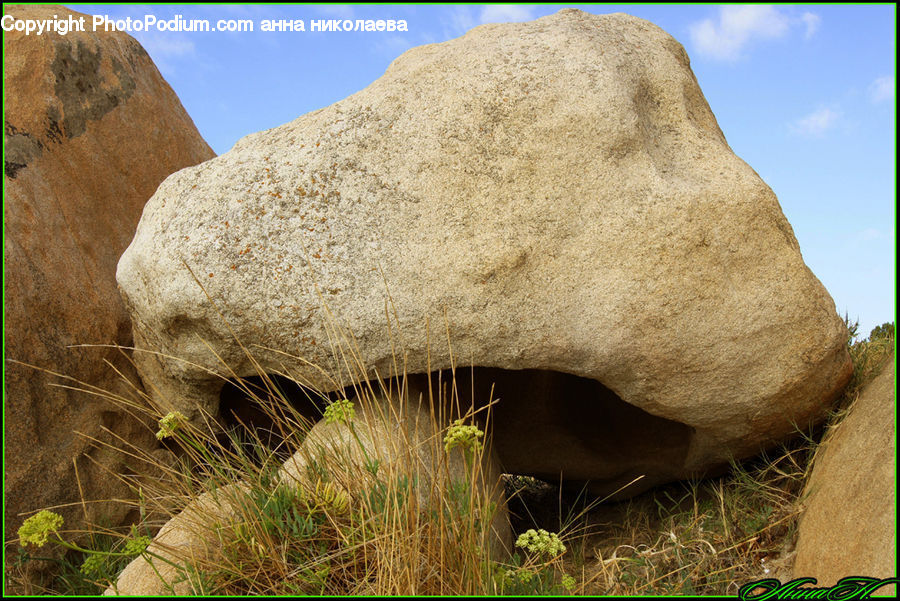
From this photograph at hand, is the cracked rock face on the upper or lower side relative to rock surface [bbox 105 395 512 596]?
upper

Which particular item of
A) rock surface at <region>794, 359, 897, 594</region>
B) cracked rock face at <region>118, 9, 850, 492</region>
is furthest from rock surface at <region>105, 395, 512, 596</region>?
rock surface at <region>794, 359, 897, 594</region>

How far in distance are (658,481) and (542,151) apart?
186 cm

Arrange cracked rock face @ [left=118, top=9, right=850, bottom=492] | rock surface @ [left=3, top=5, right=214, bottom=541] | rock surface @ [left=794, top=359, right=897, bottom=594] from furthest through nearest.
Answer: rock surface @ [left=3, top=5, right=214, bottom=541]
cracked rock face @ [left=118, top=9, right=850, bottom=492]
rock surface @ [left=794, top=359, right=897, bottom=594]

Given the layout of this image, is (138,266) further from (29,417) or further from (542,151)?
(542,151)

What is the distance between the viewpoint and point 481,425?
13.0 feet

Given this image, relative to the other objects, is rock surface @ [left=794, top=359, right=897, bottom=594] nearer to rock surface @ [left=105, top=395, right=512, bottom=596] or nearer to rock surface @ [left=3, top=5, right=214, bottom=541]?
rock surface @ [left=105, top=395, right=512, bottom=596]

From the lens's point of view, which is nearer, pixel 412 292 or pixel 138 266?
pixel 412 292

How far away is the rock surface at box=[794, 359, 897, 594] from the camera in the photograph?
2305mm

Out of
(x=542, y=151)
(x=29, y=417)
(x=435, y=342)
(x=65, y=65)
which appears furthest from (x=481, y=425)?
(x=65, y=65)

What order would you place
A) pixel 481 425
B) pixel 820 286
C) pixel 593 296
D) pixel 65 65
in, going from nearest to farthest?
1. pixel 593 296
2. pixel 820 286
3. pixel 65 65
4. pixel 481 425

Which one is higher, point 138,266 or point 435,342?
point 138,266

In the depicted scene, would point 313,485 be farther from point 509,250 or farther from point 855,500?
point 855,500

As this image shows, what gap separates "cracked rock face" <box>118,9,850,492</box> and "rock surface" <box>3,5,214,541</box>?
43 centimetres

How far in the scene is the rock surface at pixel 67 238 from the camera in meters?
3.09
